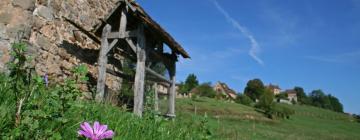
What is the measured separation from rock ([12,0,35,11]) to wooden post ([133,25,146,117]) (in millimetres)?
2543

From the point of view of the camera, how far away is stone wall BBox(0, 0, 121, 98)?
19.1ft

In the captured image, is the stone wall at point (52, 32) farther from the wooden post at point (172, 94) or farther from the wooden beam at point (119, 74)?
the wooden post at point (172, 94)

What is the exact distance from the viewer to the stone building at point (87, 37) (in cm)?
613

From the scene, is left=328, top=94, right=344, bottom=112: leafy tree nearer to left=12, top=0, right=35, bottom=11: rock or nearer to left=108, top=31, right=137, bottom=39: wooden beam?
left=108, top=31, right=137, bottom=39: wooden beam

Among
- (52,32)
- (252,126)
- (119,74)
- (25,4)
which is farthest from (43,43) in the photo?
(252,126)

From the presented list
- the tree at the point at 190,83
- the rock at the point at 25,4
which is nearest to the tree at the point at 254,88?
the tree at the point at 190,83

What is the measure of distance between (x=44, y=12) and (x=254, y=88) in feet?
294

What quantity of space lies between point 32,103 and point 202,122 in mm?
2305

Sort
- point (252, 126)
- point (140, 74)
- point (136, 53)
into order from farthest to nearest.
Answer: point (252, 126) < point (136, 53) < point (140, 74)

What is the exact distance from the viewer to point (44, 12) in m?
7.16

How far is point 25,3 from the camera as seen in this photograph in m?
6.16

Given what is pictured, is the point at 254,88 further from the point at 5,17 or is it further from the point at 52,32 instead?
the point at 5,17

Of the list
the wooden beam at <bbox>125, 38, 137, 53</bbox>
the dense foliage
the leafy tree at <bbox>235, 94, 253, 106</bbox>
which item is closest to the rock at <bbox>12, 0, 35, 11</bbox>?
the wooden beam at <bbox>125, 38, 137, 53</bbox>

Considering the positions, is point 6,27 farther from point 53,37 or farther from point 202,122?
point 202,122
